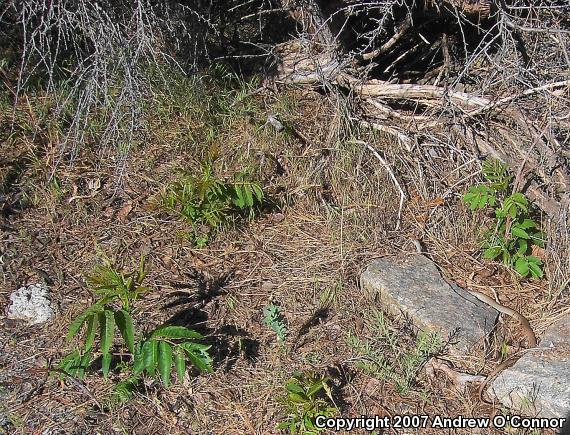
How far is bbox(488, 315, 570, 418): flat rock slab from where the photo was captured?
258 cm

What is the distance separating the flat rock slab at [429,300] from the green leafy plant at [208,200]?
2.40ft

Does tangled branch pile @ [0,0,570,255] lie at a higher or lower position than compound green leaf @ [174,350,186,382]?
higher

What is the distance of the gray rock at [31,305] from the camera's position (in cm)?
307

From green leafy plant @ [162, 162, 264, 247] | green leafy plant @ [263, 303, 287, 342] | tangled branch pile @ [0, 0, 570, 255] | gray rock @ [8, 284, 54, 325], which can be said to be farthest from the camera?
tangled branch pile @ [0, 0, 570, 255]

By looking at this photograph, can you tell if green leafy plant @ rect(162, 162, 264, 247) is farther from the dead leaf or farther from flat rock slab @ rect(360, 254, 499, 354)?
flat rock slab @ rect(360, 254, 499, 354)

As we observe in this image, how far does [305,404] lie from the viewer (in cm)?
252

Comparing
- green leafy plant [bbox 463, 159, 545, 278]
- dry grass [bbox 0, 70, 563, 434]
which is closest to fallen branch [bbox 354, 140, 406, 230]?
dry grass [bbox 0, 70, 563, 434]

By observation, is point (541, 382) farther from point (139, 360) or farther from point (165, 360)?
point (139, 360)

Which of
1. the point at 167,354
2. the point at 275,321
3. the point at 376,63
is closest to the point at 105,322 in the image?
the point at 167,354

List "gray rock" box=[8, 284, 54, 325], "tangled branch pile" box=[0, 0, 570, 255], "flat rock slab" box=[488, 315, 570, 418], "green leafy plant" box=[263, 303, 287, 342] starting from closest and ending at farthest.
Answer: "flat rock slab" box=[488, 315, 570, 418]
"green leafy plant" box=[263, 303, 287, 342]
"gray rock" box=[8, 284, 54, 325]
"tangled branch pile" box=[0, 0, 570, 255]

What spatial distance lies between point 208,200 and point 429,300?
3.91 feet

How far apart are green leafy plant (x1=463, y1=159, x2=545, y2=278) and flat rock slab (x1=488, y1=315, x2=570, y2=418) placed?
40 cm

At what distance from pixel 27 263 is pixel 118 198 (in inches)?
23.3

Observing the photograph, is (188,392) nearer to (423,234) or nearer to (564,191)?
(423,234)
